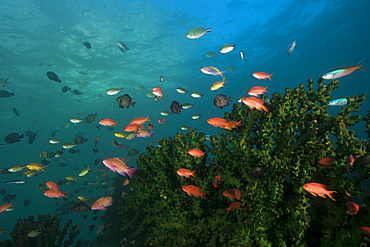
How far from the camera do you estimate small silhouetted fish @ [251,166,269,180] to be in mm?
2252

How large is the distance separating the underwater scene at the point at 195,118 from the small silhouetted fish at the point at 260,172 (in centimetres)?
9

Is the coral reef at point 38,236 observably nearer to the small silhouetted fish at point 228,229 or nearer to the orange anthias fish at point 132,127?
the orange anthias fish at point 132,127

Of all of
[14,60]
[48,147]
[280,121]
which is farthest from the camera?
[48,147]

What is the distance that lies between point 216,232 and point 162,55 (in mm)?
23426

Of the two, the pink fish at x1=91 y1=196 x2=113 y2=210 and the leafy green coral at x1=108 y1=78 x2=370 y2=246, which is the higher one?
the leafy green coral at x1=108 y1=78 x2=370 y2=246

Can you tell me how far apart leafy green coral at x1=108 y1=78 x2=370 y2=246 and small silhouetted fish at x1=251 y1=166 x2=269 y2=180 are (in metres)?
0.09

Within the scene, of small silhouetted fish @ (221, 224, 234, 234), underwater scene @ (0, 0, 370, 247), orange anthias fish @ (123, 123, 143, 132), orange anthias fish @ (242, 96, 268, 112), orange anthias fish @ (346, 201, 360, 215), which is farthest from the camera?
orange anthias fish @ (123, 123, 143, 132)

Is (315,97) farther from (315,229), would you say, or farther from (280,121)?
(315,229)

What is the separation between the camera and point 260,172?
2.27 metres

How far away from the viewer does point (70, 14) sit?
1585cm

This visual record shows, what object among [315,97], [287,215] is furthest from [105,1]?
[287,215]

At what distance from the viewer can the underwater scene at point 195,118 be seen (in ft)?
7.11

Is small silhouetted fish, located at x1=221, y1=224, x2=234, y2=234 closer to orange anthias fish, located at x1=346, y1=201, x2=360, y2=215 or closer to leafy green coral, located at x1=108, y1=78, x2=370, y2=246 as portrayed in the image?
leafy green coral, located at x1=108, y1=78, x2=370, y2=246

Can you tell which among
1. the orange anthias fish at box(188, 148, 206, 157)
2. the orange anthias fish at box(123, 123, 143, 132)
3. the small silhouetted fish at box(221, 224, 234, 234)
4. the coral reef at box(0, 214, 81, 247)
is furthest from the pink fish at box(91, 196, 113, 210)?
the small silhouetted fish at box(221, 224, 234, 234)
